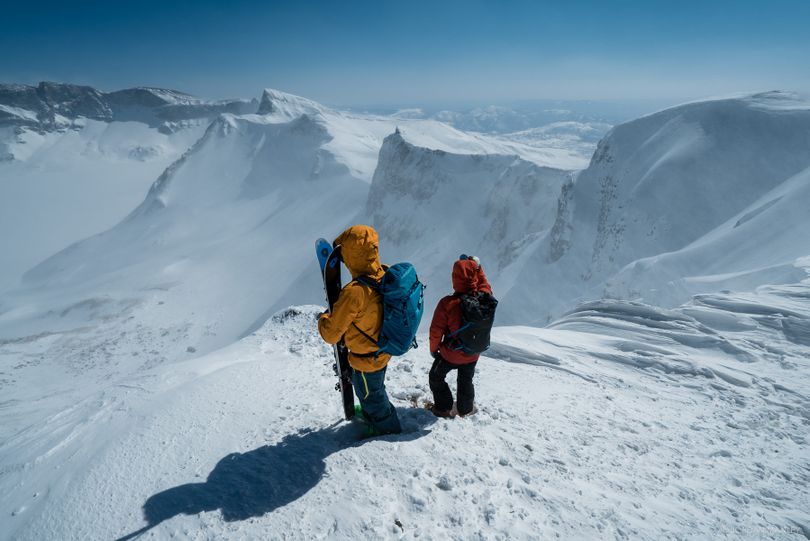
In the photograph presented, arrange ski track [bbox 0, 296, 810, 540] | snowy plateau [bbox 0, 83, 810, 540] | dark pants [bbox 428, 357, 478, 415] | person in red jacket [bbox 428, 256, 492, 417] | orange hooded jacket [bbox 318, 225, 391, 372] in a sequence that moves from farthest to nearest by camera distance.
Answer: dark pants [bbox 428, 357, 478, 415]
person in red jacket [bbox 428, 256, 492, 417]
orange hooded jacket [bbox 318, 225, 391, 372]
snowy plateau [bbox 0, 83, 810, 540]
ski track [bbox 0, 296, 810, 540]

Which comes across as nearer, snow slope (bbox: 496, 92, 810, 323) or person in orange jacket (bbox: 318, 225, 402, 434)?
person in orange jacket (bbox: 318, 225, 402, 434)

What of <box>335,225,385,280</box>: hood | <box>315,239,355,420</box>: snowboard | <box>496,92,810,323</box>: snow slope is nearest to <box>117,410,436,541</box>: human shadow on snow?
<box>315,239,355,420</box>: snowboard

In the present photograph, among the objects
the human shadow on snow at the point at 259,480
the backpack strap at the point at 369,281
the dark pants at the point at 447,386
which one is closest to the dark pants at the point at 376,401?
the human shadow on snow at the point at 259,480

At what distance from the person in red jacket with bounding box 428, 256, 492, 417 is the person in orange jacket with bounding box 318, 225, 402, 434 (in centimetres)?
94

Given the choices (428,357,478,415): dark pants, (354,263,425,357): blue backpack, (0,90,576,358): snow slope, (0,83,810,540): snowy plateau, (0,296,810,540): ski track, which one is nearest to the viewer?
(0,296,810,540): ski track

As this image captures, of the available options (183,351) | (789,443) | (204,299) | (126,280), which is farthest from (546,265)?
(126,280)

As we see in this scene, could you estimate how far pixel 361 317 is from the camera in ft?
13.7

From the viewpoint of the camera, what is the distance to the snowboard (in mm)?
4488

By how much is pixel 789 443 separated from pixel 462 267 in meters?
4.99

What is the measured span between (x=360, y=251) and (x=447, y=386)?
235 centimetres

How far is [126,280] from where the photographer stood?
55.3 metres

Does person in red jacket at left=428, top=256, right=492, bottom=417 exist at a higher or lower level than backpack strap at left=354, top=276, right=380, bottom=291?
lower

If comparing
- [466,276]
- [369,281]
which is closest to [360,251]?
[369,281]

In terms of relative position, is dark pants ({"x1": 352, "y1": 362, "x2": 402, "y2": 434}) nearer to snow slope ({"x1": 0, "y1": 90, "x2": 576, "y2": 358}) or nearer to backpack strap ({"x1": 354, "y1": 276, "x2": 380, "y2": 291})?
backpack strap ({"x1": 354, "y1": 276, "x2": 380, "y2": 291})
